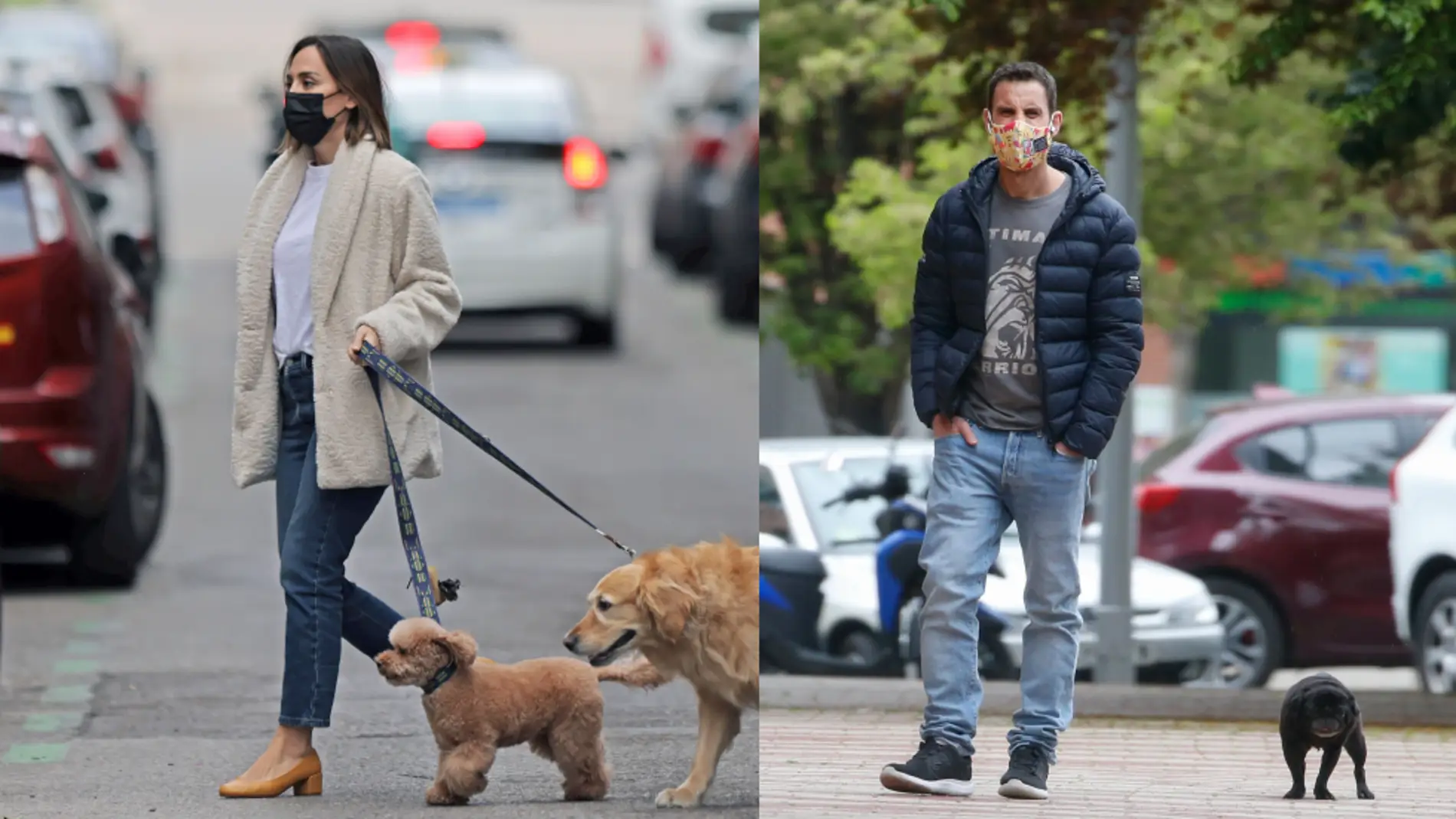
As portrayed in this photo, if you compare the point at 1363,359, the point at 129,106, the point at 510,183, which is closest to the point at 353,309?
the point at 510,183

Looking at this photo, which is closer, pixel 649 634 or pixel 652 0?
pixel 649 634

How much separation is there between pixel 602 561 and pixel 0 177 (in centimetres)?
300

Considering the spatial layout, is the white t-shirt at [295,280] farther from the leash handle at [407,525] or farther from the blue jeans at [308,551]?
the leash handle at [407,525]

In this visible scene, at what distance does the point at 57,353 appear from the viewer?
9.95 meters

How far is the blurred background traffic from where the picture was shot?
8781 mm

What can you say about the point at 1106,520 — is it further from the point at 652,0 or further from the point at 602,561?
the point at 652,0

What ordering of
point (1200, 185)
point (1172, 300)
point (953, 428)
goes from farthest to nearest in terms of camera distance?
1. point (1172, 300)
2. point (1200, 185)
3. point (953, 428)

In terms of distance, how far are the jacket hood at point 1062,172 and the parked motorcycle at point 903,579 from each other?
139 inches

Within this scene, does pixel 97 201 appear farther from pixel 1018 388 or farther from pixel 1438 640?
pixel 1018 388

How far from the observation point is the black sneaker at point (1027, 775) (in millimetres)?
6207

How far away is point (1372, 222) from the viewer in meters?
11.6

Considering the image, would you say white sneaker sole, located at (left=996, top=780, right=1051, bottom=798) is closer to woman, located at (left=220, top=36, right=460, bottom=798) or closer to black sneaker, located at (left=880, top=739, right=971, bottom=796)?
black sneaker, located at (left=880, top=739, right=971, bottom=796)

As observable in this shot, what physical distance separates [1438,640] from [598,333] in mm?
10887

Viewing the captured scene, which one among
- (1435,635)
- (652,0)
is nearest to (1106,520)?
(1435,635)
